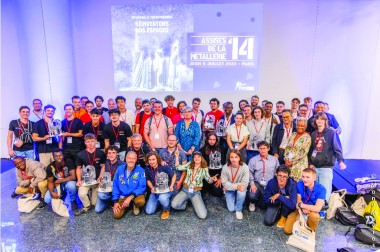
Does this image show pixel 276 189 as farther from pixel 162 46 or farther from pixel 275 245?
pixel 162 46

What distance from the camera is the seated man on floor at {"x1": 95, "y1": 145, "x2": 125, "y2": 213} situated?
13.1 ft

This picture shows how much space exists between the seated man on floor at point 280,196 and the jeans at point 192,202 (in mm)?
871

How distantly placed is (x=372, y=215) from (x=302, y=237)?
104 centimetres

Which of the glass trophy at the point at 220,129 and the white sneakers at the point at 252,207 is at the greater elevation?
the glass trophy at the point at 220,129

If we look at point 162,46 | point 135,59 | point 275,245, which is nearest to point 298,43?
point 162,46

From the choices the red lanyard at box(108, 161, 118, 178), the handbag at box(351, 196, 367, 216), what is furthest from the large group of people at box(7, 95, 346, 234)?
the handbag at box(351, 196, 367, 216)

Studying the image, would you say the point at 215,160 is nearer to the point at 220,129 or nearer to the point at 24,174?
the point at 220,129

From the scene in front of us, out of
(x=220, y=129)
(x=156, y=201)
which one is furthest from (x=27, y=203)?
(x=220, y=129)

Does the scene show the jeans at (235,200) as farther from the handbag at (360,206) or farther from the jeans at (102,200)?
the jeans at (102,200)

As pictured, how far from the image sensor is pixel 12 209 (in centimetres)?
413

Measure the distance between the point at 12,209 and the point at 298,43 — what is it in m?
6.53

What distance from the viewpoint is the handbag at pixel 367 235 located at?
10.4ft

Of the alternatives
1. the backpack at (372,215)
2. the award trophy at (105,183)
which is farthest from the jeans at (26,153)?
the backpack at (372,215)

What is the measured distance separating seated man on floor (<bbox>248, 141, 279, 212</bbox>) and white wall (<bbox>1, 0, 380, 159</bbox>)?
2906 mm
